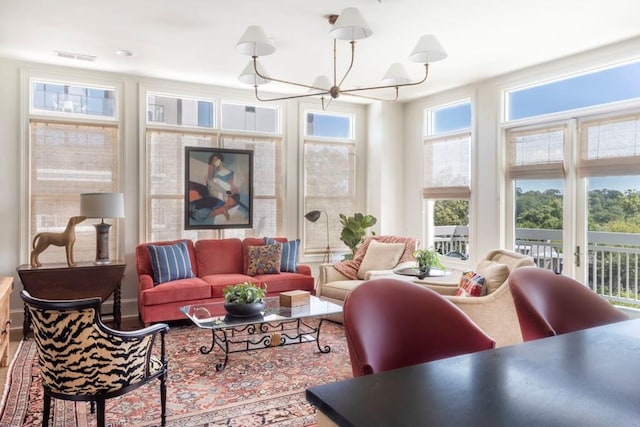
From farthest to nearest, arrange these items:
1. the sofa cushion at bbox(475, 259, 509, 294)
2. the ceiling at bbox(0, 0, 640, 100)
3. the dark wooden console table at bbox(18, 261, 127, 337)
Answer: the dark wooden console table at bbox(18, 261, 127, 337)
the sofa cushion at bbox(475, 259, 509, 294)
the ceiling at bbox(0, 0, 640, 100)

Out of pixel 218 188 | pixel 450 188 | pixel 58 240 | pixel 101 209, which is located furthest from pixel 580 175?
pixel 58 240

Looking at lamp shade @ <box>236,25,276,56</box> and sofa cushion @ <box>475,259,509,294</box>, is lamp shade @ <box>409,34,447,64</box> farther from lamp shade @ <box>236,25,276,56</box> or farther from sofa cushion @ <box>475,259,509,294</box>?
sofa cushion @ <box>475,259,509,294</box>

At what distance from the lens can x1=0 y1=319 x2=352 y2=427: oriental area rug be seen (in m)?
2.89

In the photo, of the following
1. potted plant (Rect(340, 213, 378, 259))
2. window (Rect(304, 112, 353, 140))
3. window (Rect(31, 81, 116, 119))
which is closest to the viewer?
window (Rect(31, 81, 116, 119))

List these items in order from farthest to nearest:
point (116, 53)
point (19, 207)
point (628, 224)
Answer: point (19, 207) < point (116, 53) < point (628, 224)

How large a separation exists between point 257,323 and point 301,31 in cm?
254

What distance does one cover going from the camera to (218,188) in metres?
6.09

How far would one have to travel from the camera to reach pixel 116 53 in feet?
15.6

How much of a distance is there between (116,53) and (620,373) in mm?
5024

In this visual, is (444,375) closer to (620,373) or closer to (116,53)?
(620,373)

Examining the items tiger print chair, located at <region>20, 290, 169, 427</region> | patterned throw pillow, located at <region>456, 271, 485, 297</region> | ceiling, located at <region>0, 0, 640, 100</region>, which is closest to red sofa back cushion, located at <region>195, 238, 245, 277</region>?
ceiling, located at <region>0, 0, 640, 100</region>

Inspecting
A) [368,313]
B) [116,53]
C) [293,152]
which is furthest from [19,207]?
[368,313]

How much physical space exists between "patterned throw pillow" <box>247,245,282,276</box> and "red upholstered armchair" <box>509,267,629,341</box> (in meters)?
4.08

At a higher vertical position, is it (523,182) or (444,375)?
(523,182)
